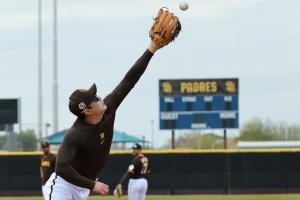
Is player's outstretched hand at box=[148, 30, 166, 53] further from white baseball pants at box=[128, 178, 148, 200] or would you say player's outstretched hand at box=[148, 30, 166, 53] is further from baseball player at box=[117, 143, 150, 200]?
white baseball pants at box=[128, 178, 148, 200]

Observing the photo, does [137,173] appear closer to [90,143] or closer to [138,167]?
[138,167]

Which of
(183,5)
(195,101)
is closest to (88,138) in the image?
(183,5)

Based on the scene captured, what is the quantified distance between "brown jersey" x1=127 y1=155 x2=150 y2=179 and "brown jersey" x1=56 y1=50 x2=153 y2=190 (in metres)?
8.08

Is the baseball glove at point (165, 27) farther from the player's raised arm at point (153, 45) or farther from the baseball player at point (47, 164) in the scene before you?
the baseball player at point (47, 164)

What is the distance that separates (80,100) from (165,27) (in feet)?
3.77

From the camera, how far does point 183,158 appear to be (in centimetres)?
2300

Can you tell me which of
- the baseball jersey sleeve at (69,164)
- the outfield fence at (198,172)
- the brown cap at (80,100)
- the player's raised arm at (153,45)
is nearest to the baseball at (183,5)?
the player's raised arm at (153,45)

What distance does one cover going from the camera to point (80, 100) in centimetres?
612

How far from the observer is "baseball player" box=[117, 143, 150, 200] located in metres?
14.6

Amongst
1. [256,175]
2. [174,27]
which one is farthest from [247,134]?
[174,27]

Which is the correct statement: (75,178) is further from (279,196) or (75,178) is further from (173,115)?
(173,115)

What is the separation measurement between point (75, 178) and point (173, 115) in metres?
20.9

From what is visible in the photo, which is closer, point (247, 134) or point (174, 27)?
point (174, 27)

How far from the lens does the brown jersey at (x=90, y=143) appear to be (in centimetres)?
606
